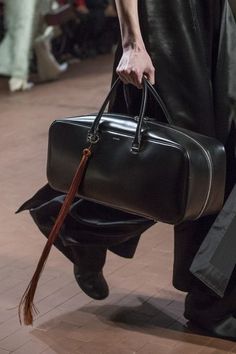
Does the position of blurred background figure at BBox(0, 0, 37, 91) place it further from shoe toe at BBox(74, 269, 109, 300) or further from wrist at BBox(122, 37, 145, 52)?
wrist at BBox(122, 37, 145, 52)

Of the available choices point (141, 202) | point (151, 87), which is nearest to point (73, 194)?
point (141, 202)

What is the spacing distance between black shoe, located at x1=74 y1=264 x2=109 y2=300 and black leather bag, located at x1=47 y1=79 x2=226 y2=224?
44 cm

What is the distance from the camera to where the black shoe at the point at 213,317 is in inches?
96.7

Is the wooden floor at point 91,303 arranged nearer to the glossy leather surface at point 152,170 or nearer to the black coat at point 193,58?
the glossy leather surface at point 152,170

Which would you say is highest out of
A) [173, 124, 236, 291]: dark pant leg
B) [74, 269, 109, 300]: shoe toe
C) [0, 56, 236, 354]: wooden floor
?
[173, 124, 236, 291]: dark pant leg

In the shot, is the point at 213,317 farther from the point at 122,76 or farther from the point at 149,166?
the point at 122,76

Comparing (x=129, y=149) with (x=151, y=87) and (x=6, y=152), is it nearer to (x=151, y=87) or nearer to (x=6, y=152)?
(x=151, y=87)

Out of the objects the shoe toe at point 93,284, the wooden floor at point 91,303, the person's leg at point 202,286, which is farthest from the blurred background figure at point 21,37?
the person's leg at point 202,286

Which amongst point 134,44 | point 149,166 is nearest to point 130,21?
point 134,44

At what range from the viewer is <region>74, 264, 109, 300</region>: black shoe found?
8.45 ft

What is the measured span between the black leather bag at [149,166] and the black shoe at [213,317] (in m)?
0.42

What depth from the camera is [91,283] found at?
2584mm

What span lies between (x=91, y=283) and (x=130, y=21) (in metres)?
0.89

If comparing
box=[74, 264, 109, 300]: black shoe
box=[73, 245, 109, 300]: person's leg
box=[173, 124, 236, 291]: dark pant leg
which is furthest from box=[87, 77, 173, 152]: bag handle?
box=[74, 264, 109, 300]: black shoe
